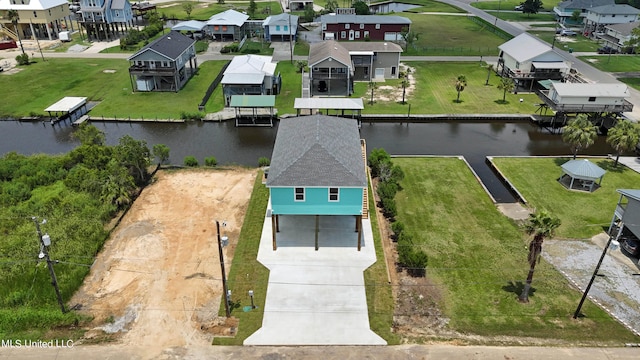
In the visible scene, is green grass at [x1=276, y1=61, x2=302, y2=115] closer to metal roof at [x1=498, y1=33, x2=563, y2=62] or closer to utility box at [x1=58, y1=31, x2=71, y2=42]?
metal roof at [x1=498, y1=33, x2=563, y2=62]

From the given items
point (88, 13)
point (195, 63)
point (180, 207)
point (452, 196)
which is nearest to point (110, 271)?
point (180, 207)

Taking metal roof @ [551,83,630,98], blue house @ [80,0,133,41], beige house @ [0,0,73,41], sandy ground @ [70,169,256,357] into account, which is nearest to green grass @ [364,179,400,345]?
sandy ground @ [70,169,256,357]

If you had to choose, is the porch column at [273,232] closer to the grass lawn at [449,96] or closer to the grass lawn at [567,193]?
the grass lawn at [567,193]

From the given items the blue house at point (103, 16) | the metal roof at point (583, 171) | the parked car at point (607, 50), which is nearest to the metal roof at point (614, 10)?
the parked car at point (607, 50)

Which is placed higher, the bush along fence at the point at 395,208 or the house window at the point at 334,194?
the house window at the point at 334,194

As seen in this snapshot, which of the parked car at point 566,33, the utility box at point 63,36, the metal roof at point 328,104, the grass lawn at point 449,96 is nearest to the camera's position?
the metal roof at point 328,104

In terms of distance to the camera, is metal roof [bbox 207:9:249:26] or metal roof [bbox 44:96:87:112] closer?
metal roof [bbox 44:96:87:112]

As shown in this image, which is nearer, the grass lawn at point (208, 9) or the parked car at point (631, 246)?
the parked car at point (631, 246)
